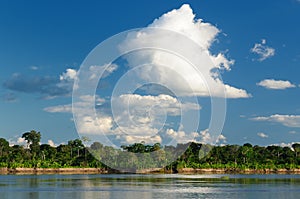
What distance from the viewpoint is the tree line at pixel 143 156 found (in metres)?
105

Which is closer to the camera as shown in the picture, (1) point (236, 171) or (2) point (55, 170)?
(2) point (55, 170)

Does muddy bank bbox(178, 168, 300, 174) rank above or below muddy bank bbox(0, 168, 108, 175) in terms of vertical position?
below

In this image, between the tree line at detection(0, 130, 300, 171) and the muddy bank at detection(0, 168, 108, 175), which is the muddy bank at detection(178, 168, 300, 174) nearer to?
the tree line at detection(0, 130, 300, 171)

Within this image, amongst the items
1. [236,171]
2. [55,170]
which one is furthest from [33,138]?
[236,171]

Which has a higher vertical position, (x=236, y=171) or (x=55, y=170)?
(x=55, y=170)

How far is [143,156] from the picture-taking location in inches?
4227

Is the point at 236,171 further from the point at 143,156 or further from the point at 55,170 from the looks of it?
the point at 55,170

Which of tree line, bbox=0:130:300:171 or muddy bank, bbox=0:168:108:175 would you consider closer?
muddy bank, bbox=0:168:108:175

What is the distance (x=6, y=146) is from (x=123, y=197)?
256ft

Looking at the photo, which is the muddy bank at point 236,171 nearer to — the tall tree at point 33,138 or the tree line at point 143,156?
the tree line at point 143,156

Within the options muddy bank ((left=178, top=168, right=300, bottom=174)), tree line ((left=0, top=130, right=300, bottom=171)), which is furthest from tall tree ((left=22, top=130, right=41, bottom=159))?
muddy bank ((left=178, top=168, right=300, bottom=174))

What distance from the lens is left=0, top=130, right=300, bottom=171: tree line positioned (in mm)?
104631

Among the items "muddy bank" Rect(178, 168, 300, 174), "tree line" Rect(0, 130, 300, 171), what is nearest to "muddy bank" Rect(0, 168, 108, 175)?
"tree line" Rect(0, 130, 300, 171)

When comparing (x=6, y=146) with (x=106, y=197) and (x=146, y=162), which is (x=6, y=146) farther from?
(x=106, y=197)
